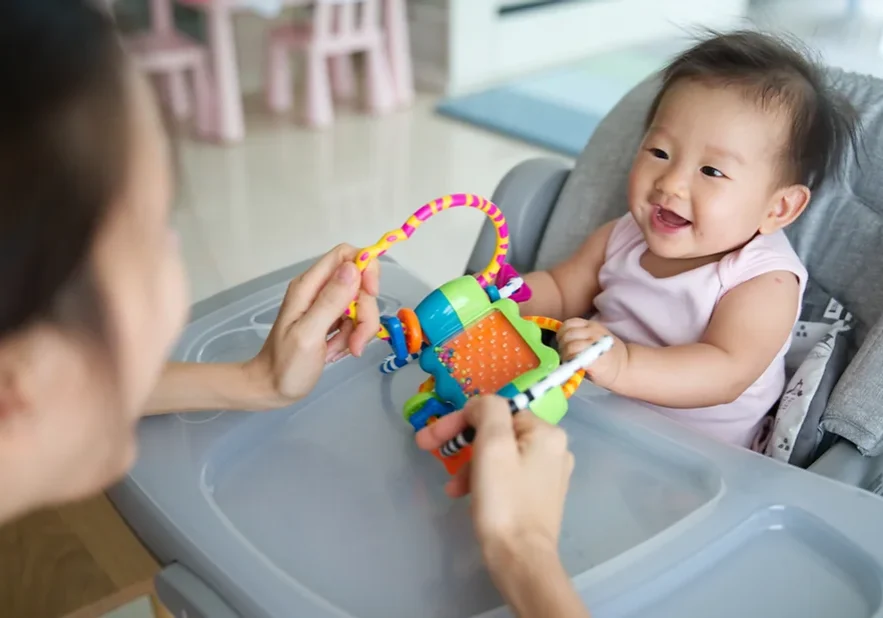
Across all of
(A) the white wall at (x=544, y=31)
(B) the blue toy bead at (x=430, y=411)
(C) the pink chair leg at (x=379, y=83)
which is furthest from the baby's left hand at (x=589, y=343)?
(A) the white wall at (x=544, y=31)

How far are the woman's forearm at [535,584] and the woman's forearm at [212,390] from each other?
0.28 metres

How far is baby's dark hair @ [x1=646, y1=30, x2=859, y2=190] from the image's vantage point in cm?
82

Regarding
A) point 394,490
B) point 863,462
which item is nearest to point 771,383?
point 863,462

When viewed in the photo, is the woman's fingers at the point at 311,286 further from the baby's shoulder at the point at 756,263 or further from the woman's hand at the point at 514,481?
the baby's shoulder at the point at 756,263

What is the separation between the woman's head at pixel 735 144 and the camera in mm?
819

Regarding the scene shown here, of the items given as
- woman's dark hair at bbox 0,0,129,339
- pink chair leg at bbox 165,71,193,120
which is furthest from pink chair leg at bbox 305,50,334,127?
woman's dark hair at bbox 0,0,129,339

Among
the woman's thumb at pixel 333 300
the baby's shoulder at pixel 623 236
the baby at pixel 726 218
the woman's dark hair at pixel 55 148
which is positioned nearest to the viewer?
the woman's dark hair at pixel 55 148

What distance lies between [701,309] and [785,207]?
0.43ft

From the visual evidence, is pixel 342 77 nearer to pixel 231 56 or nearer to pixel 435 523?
pixel 231 56

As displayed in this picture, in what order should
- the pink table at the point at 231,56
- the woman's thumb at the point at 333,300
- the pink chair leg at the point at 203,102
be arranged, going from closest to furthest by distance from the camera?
1. the woman's thumb at the point at 333,300
2. the pink table at the point at 231,56
3. the pink chair leg at the point at 203,102

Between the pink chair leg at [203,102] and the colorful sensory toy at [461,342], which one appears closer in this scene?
the colorful sensory toy at [461,342]

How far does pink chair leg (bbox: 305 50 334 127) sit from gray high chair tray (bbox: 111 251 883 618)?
83.4 inches

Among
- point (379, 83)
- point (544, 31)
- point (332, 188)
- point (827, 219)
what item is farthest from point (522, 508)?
point (544, 31)

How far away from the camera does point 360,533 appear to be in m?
0.64
